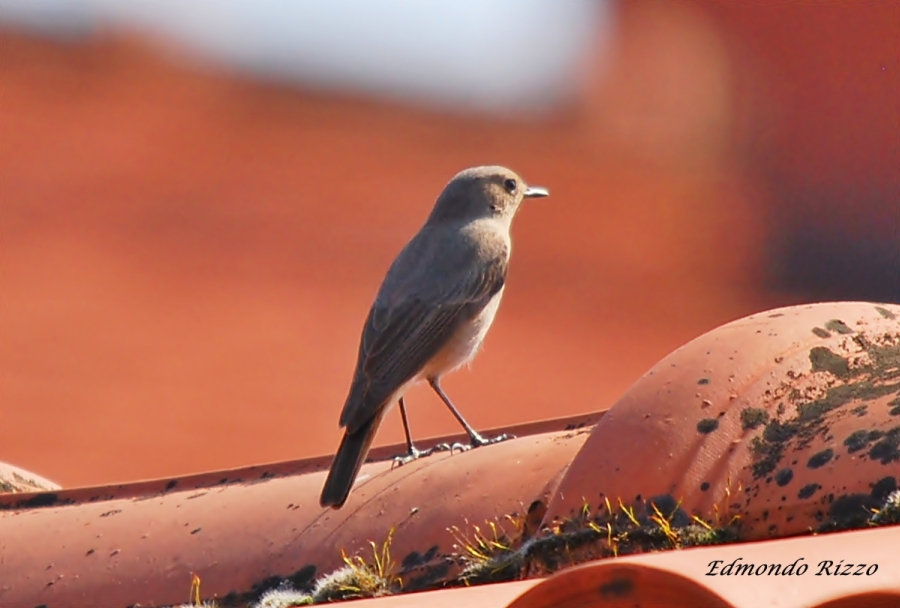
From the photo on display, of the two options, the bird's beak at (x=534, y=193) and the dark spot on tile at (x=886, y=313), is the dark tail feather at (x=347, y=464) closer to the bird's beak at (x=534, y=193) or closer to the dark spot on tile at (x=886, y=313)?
the dark spot on tile at (x=886, y=313)

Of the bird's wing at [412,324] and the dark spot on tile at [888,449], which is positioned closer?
the dark spot on tile at [888,449]

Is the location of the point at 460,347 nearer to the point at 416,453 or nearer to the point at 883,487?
the point at 416,453

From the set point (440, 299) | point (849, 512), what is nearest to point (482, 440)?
point (440, 299)

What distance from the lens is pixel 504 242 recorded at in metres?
7.72

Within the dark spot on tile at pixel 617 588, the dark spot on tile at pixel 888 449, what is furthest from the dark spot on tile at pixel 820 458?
the dark spot on tile at pixel 617 588

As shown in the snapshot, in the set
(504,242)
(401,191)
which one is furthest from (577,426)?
(401,191)

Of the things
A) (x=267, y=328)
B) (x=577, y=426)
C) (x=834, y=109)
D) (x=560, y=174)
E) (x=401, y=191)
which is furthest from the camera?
(x=560, y=174)

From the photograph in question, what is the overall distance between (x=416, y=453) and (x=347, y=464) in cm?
46

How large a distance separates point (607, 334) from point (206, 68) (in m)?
12.9

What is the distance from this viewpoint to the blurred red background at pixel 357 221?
1578cm

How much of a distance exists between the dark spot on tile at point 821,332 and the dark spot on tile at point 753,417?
0.40m

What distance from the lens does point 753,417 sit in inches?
151

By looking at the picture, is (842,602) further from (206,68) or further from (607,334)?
(206,68)

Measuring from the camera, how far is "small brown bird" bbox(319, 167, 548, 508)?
21.7 feet
